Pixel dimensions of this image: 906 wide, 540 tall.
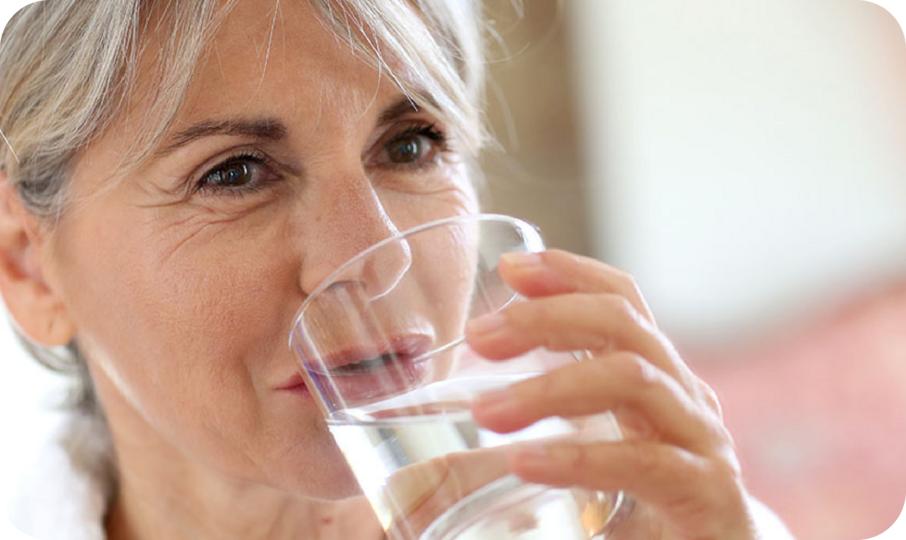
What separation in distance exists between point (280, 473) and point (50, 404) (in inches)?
20.6

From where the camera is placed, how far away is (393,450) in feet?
2.54

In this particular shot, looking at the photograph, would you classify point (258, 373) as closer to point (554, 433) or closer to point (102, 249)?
point (102, 249)

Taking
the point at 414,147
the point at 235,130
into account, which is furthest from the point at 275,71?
the point at 414,147

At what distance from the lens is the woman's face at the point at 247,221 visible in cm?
98

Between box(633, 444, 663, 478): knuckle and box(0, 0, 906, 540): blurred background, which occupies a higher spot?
box(0, 0, 906, 540): blurred background

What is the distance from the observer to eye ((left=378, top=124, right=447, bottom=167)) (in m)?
1.09

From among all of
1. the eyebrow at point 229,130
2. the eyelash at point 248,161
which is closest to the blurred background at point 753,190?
the eyelash at point 248,161

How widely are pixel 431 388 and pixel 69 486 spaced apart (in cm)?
69

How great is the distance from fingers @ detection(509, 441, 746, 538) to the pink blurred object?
1728 mm

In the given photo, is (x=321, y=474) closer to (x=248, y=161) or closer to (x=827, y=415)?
(x=248, y=161)

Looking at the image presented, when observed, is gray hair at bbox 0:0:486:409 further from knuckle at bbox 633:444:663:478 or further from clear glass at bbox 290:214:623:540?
knuckle at bbox 633:444:663:478

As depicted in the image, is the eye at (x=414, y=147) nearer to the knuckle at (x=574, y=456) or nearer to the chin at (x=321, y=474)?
the chin at (x=321, y=474)

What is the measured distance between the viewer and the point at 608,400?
75 cm

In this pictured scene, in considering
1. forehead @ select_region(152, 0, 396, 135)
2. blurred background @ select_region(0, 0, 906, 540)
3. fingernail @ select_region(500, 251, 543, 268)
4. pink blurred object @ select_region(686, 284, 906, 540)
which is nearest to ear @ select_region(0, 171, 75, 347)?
forehead @ select_region(152, 0, 396, 135)
